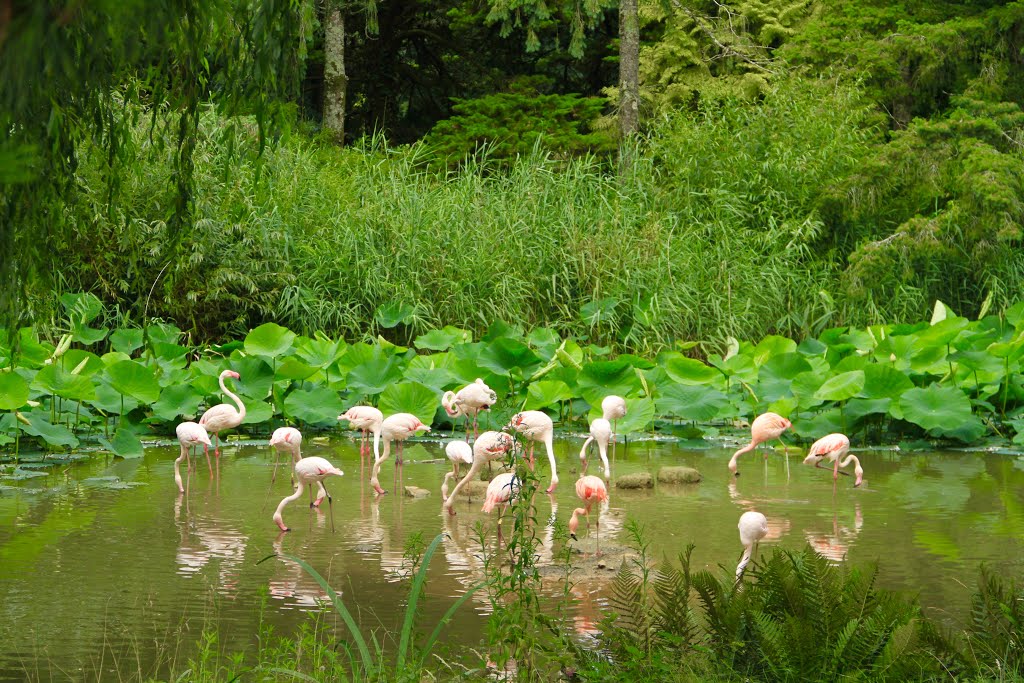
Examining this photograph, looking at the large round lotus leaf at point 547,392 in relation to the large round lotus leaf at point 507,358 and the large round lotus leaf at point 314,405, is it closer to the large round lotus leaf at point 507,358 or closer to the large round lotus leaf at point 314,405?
the large round lotus leaf at point 507,358

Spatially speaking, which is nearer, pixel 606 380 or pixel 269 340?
pixel 606 380

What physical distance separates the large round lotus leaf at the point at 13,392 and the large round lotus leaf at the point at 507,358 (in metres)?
3.21

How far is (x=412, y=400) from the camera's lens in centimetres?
768

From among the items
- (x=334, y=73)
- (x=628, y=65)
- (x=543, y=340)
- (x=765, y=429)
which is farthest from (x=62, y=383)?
(x=334, y=73)

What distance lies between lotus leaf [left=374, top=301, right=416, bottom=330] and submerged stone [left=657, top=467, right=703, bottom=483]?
3969 millimetres

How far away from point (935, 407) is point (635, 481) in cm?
235

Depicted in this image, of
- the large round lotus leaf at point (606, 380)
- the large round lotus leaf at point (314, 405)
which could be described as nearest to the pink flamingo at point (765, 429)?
the large round lotus leaf at point (606, 380)

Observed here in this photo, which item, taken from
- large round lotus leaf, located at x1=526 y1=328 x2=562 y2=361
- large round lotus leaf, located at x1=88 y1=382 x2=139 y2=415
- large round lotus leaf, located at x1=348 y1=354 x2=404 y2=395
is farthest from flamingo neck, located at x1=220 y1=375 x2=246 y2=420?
large round lotus leaf, located at x1=526 y1=328 x2=562 y2=361

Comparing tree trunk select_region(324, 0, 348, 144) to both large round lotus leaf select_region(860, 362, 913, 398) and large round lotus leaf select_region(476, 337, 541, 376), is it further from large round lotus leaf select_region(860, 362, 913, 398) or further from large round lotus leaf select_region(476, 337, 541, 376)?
large round lotus leaf select_region(860, 362, 913, 398)

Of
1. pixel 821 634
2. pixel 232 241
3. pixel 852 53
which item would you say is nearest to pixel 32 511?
pixel 821 634

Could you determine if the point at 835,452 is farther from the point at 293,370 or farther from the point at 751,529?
the point at 293,370

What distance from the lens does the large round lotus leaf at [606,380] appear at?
8.16 metres

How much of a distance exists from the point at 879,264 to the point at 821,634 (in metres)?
8.03

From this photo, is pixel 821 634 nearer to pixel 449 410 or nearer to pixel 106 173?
pixel 106 173
